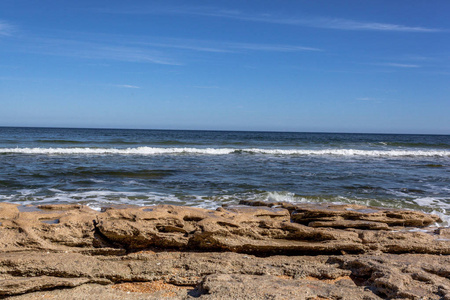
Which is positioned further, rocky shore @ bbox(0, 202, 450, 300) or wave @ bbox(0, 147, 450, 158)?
wave @ bbox(0, 147, 450, 158)

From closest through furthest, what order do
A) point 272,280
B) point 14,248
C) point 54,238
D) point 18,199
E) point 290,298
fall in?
point 290,298
point 272,280
point 14,248
point 54,238
point 18,199

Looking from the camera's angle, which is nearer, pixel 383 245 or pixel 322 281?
pixel 322 281

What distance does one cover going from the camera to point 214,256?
12.8 feet

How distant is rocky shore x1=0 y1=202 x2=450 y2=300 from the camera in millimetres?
3064

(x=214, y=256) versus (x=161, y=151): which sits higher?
(x=161, y=151)

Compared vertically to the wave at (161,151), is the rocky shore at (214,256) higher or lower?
lower

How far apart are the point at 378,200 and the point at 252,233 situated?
5.13 metres

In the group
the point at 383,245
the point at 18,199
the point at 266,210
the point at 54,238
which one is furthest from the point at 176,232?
the point at 18,199

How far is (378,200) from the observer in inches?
321

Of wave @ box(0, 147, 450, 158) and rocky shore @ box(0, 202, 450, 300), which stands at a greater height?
wave @ box(0, 147, 450, 158)

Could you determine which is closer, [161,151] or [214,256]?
[214,256]

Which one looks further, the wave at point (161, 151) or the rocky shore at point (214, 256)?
the wave at point (161, 151)

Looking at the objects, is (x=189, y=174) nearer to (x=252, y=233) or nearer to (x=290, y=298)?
(x=252, y=233)

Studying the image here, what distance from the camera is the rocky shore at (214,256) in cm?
306
